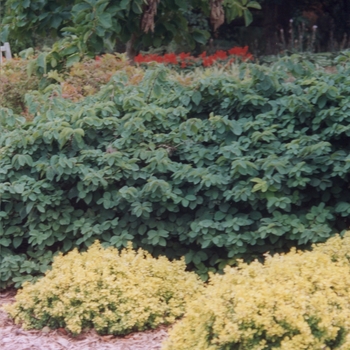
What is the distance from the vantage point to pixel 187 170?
15.8 ft

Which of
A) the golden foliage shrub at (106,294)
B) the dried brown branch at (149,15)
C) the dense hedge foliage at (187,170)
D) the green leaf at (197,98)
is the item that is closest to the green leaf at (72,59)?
the dried brown branch at (149,15)

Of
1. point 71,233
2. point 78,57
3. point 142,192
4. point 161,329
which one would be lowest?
point 161,329

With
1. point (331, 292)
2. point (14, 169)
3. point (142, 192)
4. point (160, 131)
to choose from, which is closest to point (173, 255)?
point (142, 192)

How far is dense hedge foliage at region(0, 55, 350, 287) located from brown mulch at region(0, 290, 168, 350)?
76 centimetres

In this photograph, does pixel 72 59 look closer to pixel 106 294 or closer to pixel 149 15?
pixel 149 15

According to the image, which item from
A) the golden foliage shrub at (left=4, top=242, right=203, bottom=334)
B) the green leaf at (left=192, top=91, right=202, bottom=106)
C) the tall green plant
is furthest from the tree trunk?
the golden foliage shrub at (left=4, top=242, right=203, bottom=334)

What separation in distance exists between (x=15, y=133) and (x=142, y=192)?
1202mm

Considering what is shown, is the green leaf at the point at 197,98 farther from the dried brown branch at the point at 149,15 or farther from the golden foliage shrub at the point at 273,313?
the dried brown branch at the point at 149,15

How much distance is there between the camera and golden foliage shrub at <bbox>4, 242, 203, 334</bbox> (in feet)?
13.6

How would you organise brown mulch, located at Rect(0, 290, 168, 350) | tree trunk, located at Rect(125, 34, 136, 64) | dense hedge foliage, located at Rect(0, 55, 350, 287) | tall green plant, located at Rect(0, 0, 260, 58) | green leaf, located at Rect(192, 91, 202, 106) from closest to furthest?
brown mulch, located at Rect(0, 290, 168, 350) < dense hedge foliage, located at Rect(0, 55, 350, 287) < green leaf, located at Rect(192, 91, 202, 106) < tall green plant, located at Rect(0, 0, 260, 58) < tree trunk, located at Rect(125, 34, 136, 64)

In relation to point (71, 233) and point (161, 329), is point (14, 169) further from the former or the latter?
point (161, 329)

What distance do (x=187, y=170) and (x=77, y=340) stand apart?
153 cm

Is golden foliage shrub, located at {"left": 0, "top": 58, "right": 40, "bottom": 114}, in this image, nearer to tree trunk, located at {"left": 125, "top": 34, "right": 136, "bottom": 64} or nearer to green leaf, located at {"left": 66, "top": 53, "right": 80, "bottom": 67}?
green leaf, located at {"left": 66, "top": 53, "right": 80, "bottom": 67}

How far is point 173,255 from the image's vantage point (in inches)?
200
